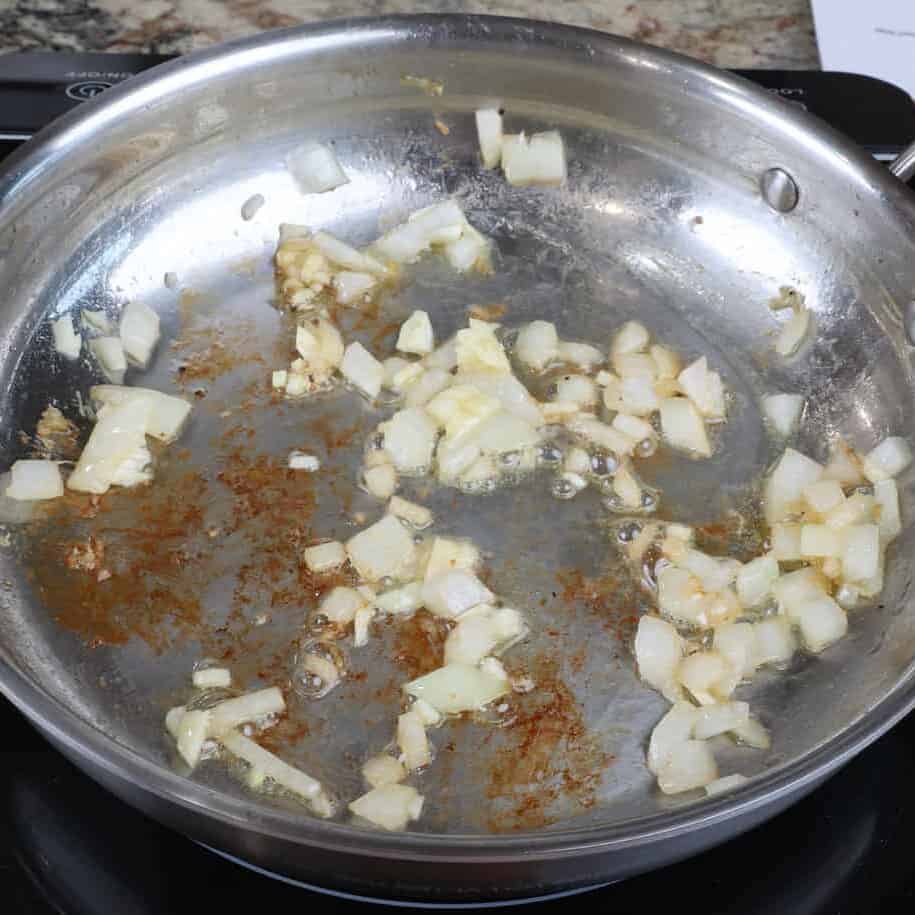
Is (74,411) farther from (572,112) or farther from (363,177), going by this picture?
(572,112)

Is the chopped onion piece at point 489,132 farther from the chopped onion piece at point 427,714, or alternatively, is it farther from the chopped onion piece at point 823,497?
the chopped onion piece at point 427,714

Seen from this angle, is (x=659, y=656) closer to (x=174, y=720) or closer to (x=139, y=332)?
(x=174, y=720)

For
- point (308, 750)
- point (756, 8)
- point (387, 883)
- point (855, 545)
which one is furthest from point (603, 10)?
point (387, 883)

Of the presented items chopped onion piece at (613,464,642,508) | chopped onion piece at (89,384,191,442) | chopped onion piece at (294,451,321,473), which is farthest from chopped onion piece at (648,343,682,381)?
chopped onion piece at (89,384,191,442)

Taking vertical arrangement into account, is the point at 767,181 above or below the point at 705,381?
above

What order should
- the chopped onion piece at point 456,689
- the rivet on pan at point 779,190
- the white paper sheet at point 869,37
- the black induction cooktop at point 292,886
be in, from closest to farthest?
1. the black induction cooktop at point 292,886
2. the chopped onion piece at point 456,689
3. the rivet on pan at point 779,190
4. the white paper sheet at point 869,37

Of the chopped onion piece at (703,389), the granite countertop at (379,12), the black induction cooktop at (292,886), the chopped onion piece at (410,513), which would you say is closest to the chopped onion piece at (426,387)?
the chopped onion piece at (410,513)
